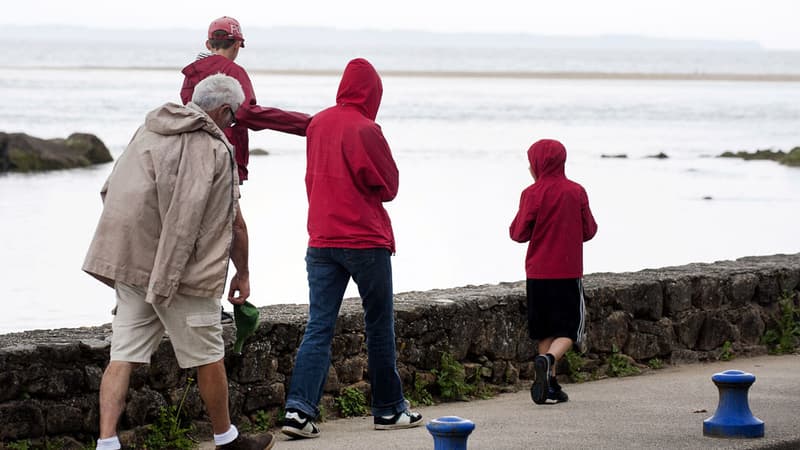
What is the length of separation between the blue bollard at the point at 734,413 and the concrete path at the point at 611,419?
0.18ft

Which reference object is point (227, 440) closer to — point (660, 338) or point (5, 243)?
point (660, 338)

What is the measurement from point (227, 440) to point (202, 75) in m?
1.67

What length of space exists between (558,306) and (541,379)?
0.42m

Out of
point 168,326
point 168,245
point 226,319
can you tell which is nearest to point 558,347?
point 226,319

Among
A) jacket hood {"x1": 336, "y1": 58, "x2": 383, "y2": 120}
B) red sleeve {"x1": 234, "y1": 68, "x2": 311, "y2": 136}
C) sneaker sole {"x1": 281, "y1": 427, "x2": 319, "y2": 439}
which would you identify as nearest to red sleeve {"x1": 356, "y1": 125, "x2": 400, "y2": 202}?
jacket hood {"x1": 336, "y1": 58, "x2": 383, "y2": 120}

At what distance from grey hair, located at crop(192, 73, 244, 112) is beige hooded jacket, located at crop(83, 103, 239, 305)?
0.36 ft

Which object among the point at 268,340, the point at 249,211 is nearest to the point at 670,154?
the point at 249,211

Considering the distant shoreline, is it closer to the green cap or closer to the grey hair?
the green cap

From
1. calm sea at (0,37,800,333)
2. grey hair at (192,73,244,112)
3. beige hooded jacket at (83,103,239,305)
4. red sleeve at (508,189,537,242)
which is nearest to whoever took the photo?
beige hooded jacket at (83,103,239,305)

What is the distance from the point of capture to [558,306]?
7.42m

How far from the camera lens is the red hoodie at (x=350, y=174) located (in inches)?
242

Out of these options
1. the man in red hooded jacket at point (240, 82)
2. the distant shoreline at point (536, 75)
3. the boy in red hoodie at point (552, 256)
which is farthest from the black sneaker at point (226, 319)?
the distant shoreline at point (536, 75)

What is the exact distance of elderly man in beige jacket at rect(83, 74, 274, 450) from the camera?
534 centimetres

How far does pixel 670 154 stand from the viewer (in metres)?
40.6
